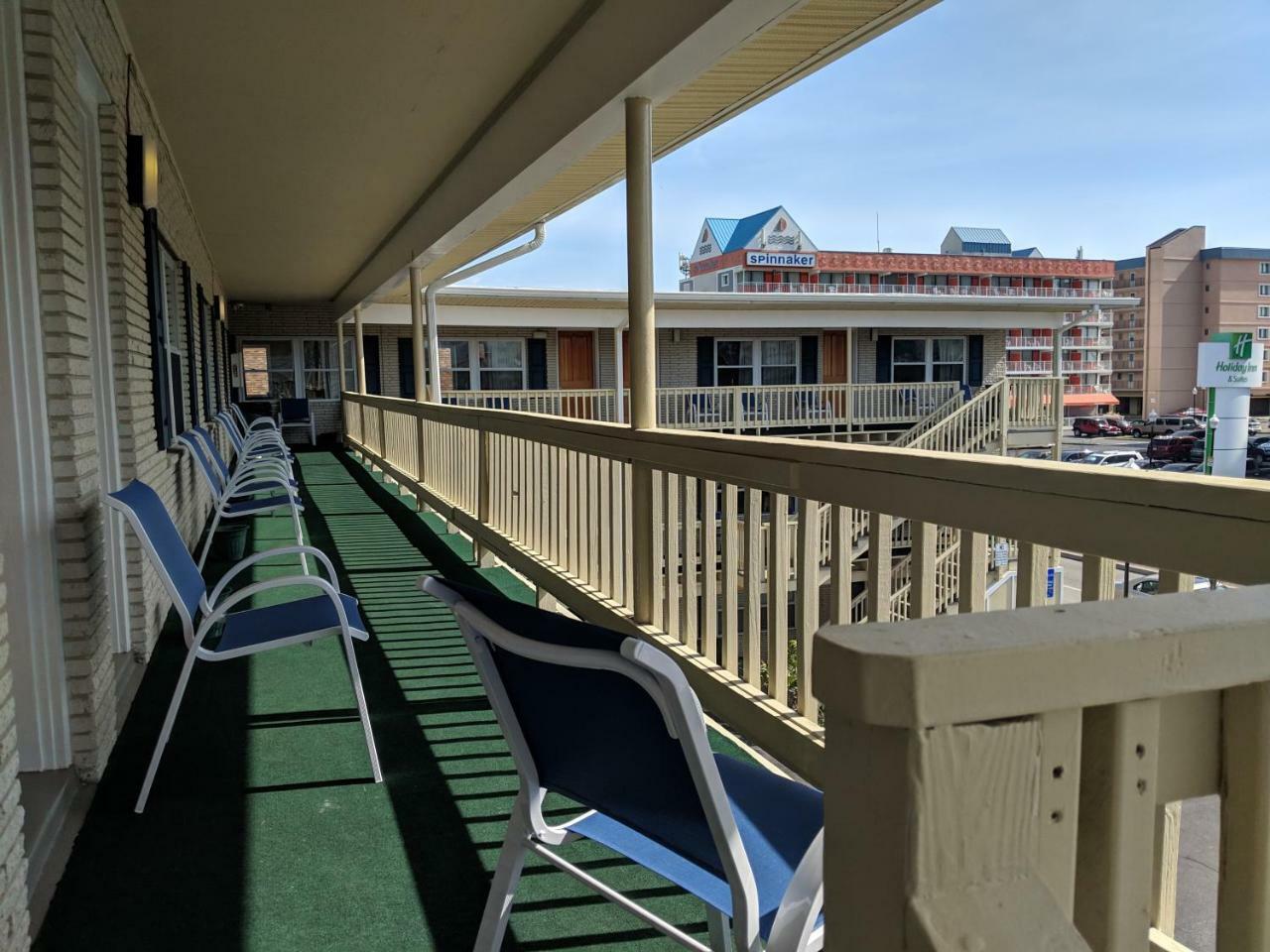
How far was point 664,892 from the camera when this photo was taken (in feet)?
6.77

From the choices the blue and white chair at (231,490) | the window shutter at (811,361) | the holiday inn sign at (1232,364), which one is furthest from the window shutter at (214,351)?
the window shutter at (811,361)

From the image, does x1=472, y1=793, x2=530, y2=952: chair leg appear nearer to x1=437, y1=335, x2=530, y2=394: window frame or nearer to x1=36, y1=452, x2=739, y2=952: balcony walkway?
x1=36, y1=452, x2=739, y2=952: balcony walkway

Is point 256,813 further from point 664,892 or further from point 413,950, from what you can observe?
point 664,892

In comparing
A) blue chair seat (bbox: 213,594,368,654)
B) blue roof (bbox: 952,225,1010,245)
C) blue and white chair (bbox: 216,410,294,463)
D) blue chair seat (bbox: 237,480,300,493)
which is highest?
blue roof (bbox: 952,225,1010,245)

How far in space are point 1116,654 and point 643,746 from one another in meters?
0.82

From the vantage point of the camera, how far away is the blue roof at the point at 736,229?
28.7 m

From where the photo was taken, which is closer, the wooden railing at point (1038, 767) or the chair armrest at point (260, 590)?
the wooden railing at point (1038, 767)

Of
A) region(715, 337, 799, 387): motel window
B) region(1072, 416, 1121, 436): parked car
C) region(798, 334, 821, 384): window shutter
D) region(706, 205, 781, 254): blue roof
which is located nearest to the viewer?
region(1072, 416, 1121, 436): parked car

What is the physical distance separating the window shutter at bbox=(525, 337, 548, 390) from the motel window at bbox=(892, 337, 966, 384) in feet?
23.6

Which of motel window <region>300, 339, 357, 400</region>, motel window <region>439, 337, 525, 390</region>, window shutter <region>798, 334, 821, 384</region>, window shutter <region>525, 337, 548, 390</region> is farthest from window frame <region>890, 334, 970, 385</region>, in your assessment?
motel window <region>300, 339, 357, 400</region>

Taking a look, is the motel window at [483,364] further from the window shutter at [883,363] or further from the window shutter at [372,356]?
the window shutter at [883,363]

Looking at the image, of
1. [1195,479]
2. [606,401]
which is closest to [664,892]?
[1195,479]

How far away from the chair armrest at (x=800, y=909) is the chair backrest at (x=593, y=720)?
89 millimetres

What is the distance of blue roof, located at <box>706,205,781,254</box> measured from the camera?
28.7m
